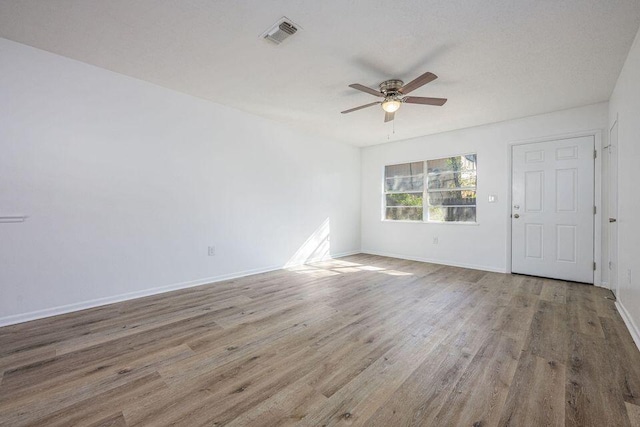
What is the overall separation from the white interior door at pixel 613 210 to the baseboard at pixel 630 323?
0.68 m

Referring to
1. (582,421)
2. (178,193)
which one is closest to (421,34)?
(582,421)

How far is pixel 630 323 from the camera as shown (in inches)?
94.1

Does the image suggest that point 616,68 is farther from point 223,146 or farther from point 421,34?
point 223,146

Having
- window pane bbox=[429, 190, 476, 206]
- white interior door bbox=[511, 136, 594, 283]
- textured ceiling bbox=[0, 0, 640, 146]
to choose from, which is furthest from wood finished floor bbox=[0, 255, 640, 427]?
textured ceiling bbox=[0, 0, 640, 146]

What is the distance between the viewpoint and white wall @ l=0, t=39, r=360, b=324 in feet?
8.42

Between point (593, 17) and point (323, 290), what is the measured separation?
3626mm

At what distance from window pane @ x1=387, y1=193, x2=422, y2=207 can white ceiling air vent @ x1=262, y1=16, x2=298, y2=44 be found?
4.29 m

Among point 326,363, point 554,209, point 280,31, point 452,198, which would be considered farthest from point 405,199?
point 326,363

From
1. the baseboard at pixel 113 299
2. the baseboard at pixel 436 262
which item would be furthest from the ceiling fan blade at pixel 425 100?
the baseboard at pixel 113 299

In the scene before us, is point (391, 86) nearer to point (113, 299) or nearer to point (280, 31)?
point (280, 31)

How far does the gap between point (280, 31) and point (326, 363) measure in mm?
2659

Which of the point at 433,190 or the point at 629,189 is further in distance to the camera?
the point at 433,190

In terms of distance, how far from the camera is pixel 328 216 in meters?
5.77

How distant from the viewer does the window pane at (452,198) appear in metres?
4.99
